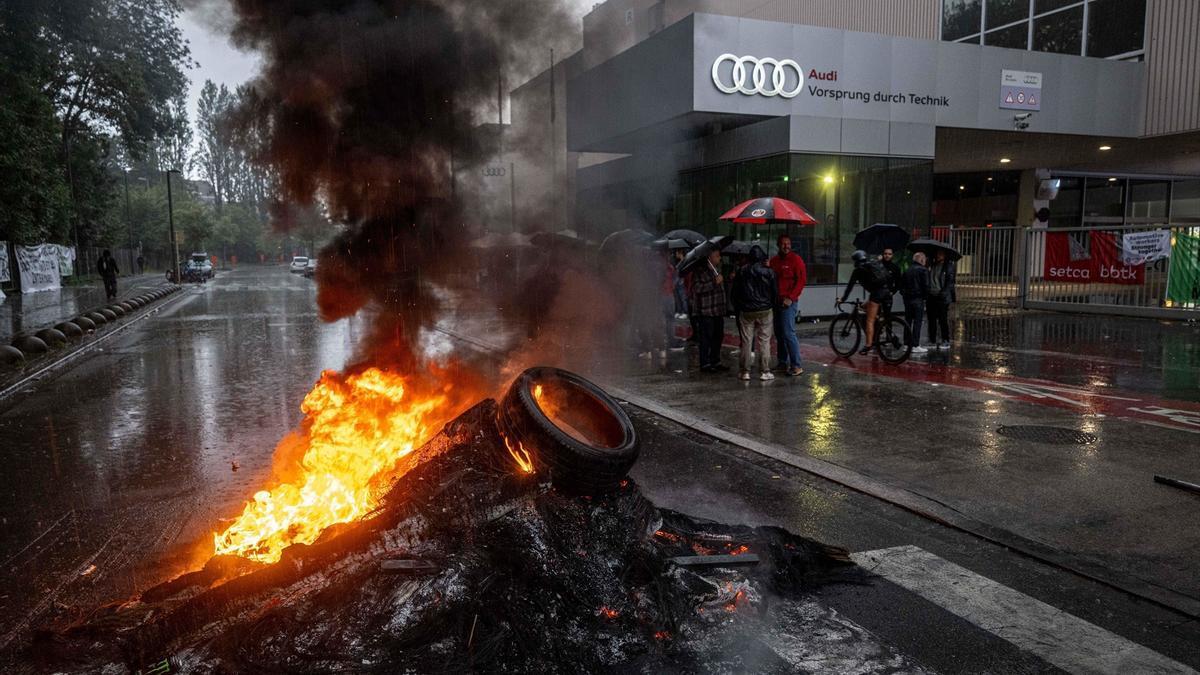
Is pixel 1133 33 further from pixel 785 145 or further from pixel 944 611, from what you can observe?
pixel 944 611

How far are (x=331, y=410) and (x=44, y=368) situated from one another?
9770mm

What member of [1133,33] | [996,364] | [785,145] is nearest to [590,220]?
[785,145]

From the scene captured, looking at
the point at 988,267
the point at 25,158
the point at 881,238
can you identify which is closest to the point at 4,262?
the point at 25,158

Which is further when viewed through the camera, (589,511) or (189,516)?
(189,516)

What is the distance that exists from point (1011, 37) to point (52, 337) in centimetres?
2542

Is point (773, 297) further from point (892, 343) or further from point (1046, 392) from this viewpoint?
point (1046, 392)

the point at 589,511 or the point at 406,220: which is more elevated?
the point at 406,220

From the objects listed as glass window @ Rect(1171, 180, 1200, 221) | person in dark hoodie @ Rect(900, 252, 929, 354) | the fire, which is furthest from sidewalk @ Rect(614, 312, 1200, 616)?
glass window @ Rect(1171, 180, 1200, 221)

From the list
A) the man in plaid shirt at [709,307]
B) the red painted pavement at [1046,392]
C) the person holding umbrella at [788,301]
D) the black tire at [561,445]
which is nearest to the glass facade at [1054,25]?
the red painted pavement at [1046,392]

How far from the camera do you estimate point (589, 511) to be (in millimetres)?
3703

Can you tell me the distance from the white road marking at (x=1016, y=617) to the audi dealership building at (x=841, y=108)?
8.20m

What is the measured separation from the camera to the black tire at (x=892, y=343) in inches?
422

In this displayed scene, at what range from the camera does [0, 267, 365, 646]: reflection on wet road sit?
441 centimetres

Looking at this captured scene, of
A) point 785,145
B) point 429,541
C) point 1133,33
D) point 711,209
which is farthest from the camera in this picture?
point 1133,33
